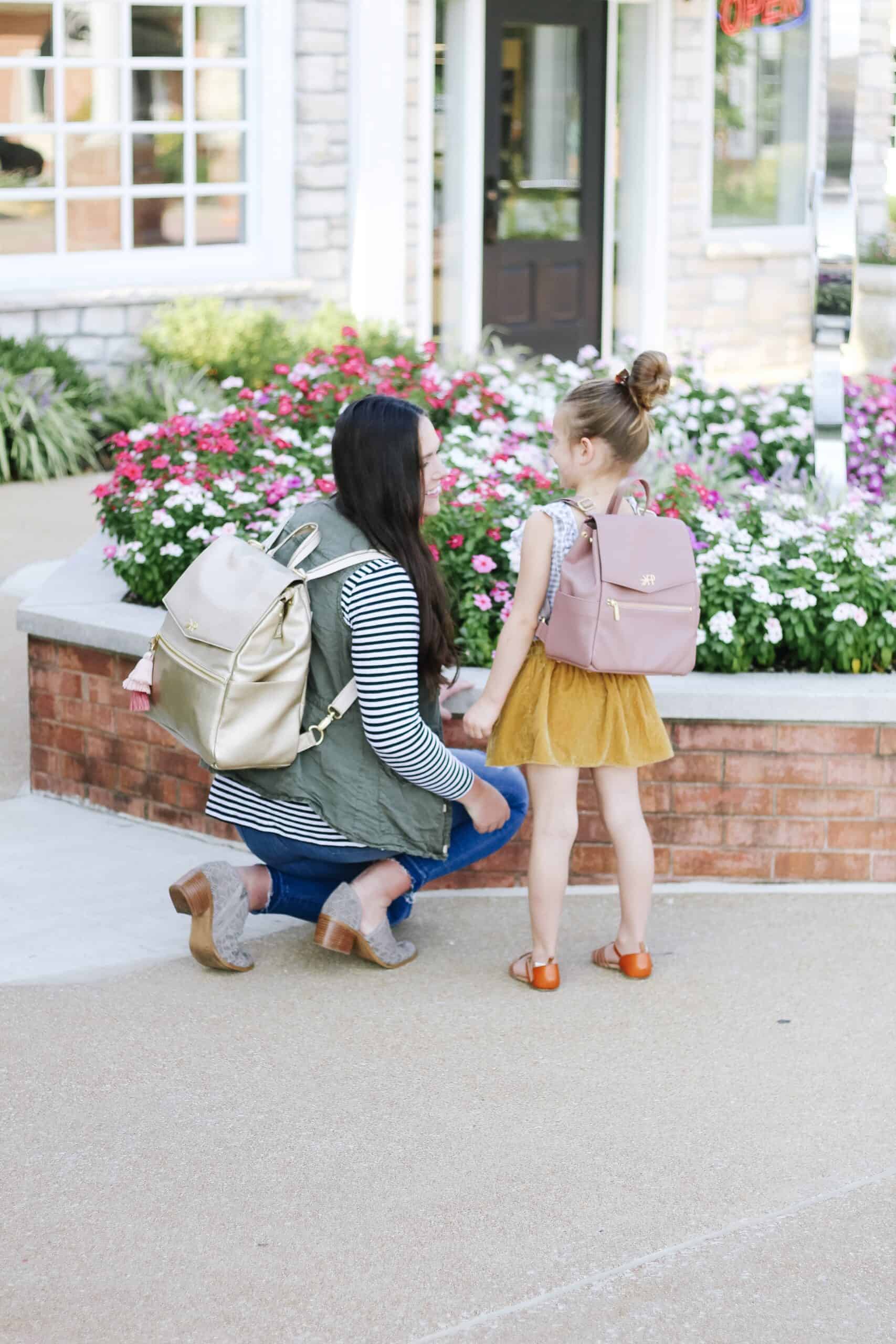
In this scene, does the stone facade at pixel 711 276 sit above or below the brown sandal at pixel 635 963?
above

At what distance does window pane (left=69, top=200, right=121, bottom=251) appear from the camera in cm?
1016

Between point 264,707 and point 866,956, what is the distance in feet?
4.74

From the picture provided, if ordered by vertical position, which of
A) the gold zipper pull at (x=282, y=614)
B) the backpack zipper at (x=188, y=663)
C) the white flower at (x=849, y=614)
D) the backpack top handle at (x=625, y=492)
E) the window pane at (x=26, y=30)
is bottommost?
the white flower at (x=849, y=614)

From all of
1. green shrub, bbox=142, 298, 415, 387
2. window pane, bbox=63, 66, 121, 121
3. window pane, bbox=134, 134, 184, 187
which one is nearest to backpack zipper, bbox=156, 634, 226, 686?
green shrub, bbox=142, 298, 415, 387

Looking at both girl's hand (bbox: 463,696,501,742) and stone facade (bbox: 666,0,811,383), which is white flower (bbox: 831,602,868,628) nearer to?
girl's hand (bbox: 463,696,501,742)

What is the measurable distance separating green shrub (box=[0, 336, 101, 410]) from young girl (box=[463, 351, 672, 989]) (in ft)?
20.1

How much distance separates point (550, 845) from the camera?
3.68m

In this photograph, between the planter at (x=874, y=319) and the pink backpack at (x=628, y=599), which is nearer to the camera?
the pink backpack at (x=628, y=599)

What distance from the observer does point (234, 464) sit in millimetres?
5680

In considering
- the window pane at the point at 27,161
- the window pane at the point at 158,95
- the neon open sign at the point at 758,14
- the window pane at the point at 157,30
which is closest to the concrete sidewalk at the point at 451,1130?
the neon open sign at the point at 758,14

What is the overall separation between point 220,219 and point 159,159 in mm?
506

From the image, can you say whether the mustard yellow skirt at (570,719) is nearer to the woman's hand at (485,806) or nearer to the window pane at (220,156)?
the woman's hand at (485,806)

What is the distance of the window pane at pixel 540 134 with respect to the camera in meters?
11.9

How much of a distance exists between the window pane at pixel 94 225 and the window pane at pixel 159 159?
0.82 feet
